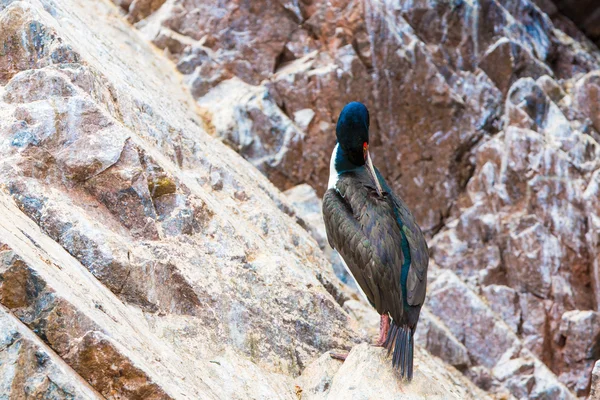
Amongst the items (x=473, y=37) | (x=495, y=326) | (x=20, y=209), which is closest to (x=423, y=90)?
(x=473, y=37)

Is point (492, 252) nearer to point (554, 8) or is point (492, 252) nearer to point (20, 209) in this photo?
point (554, 8)

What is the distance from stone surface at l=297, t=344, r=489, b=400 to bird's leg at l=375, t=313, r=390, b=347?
0.08 metres

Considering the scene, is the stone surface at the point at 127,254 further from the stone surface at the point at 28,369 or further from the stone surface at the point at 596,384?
the stone surface at the point at 596,384

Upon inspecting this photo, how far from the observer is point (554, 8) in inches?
629

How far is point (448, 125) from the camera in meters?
13.5

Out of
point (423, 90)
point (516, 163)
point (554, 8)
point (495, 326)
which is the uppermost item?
point (554, 8)

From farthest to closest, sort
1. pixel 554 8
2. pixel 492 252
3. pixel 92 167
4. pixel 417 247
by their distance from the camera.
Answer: pixel 554 8
pixel 492 252
pixel 417 247
pixel 92 167

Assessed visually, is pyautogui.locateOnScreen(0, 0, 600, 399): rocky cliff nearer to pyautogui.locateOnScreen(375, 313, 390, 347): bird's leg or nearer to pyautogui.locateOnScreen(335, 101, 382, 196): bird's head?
pyautogui.locateOnScreen(375, 313, 390, 347): bird's leg

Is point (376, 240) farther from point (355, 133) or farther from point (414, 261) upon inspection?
point (355, 133)

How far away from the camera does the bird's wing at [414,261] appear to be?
573 cm

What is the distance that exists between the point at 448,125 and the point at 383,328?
27.8 ft

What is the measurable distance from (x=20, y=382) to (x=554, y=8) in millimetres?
15667

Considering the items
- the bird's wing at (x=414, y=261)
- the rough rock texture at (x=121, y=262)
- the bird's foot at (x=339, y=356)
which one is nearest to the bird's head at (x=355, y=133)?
the bird's wing at (x=414, y=261)

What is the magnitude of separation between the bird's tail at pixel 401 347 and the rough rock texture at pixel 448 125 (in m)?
6.03
